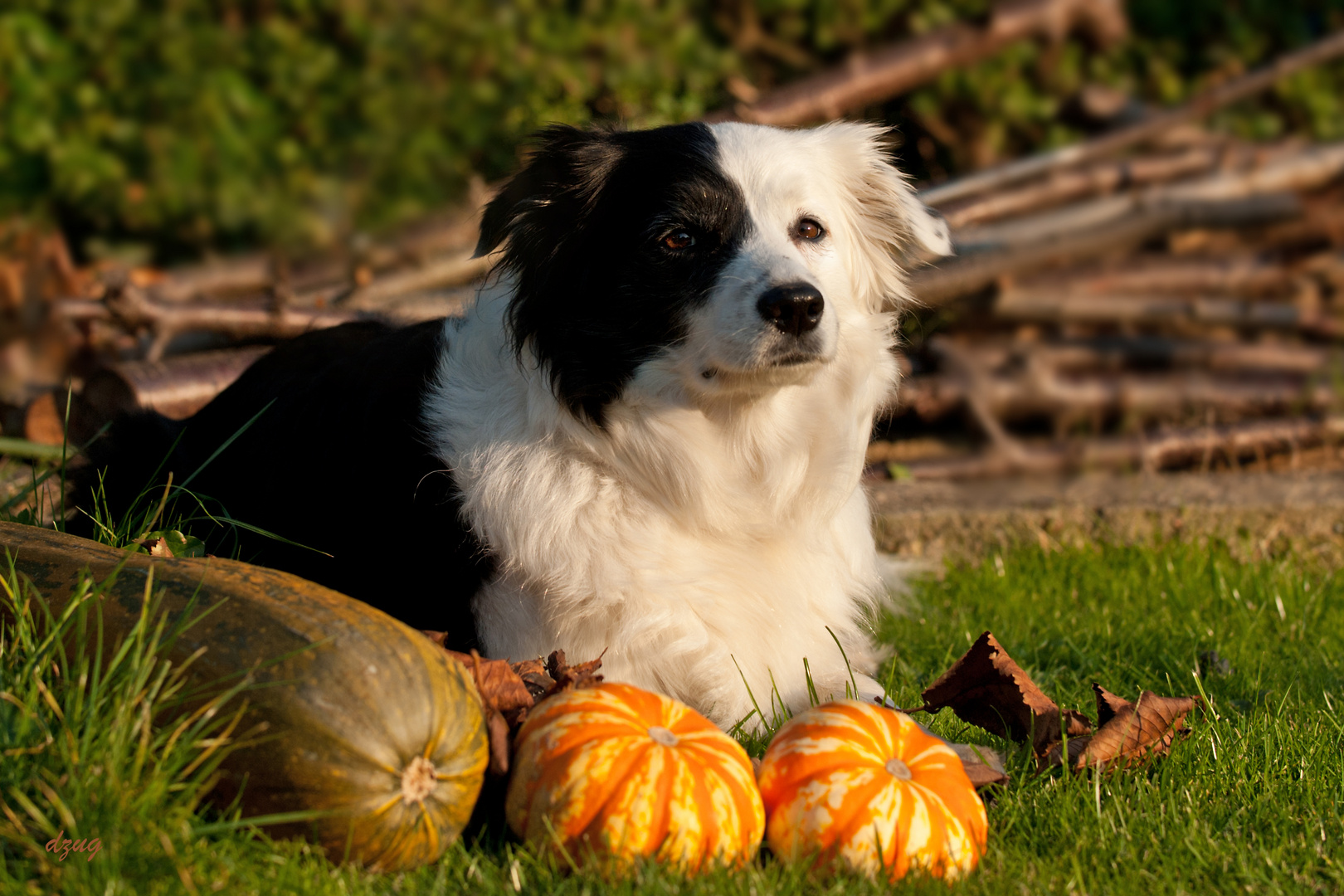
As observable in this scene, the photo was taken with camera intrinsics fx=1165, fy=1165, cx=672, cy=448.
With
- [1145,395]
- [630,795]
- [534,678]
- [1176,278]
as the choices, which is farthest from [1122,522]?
[630,795]

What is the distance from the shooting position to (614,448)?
283 centimetres

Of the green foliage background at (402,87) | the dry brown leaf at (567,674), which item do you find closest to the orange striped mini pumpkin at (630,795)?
the dry brown leaf at (567,674)

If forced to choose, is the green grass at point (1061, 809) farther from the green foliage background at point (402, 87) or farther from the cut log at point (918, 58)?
the green foliage background at point (402, 87)

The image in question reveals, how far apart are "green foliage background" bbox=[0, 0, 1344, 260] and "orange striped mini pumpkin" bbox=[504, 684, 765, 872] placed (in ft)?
15.9

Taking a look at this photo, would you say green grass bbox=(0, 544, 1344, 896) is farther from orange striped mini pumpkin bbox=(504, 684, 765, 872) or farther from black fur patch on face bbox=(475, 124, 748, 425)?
black fur patch on face bbox=(475, 124, 748, 425)

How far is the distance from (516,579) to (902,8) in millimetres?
5610

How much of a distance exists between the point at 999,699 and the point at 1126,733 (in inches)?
10.8

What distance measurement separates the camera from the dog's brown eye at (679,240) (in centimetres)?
280

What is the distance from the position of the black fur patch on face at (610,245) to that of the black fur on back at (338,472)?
372 millimetres

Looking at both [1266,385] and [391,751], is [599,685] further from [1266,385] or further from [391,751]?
[1266,385]

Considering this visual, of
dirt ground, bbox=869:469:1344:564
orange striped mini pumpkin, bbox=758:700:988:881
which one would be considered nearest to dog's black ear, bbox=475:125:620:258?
orange striped mini pumpkin, bbox=758:700:988:881

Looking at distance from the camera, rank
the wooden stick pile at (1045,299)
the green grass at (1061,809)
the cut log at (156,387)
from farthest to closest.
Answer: the wooden stick pile at (1045,299)
the cut log at (156,387)
the green grass at (1061,809)

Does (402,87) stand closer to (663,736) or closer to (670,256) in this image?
(670,256)

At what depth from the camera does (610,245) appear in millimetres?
2871
